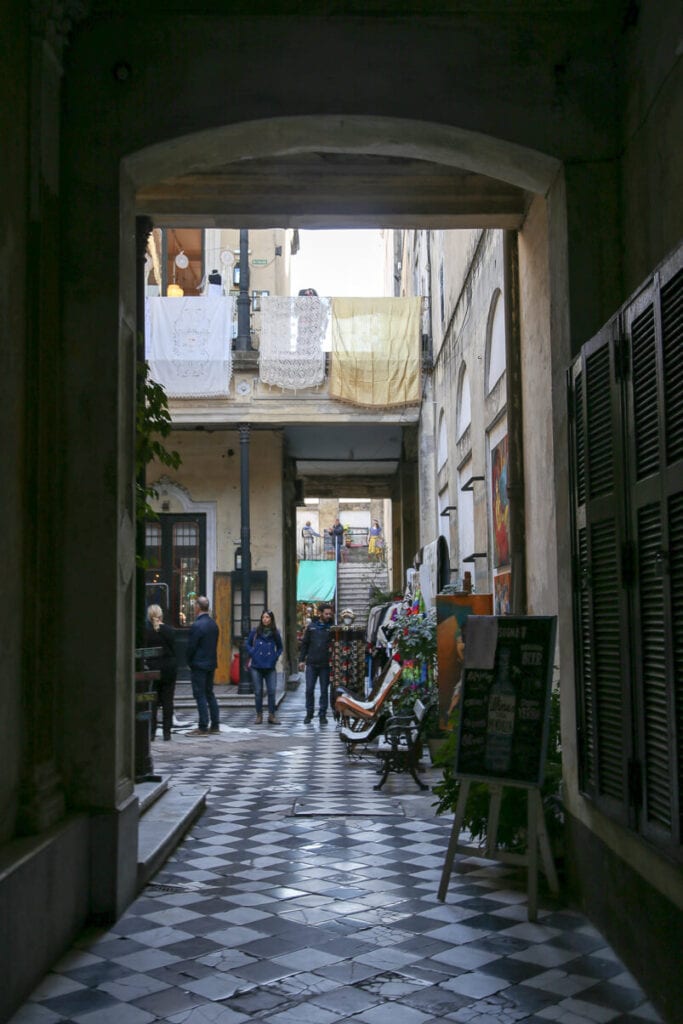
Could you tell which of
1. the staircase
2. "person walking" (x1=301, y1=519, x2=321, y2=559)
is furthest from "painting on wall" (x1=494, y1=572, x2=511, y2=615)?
"person walking" (x1=301, y1=519, x2=321, y2=559)

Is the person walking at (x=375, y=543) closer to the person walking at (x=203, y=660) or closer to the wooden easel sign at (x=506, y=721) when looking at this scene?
the person walking at (x=203, y=660)

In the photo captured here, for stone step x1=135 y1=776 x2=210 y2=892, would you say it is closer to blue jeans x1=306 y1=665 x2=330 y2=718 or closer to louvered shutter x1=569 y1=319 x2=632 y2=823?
louvered shutter x1=569 y1=319 x2=632 y2=823

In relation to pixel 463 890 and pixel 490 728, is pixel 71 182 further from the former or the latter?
pixel 463 890

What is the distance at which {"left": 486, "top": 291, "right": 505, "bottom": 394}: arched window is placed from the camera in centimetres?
1051

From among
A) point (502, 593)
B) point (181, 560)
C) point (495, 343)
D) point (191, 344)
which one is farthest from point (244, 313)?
point (502, 593)

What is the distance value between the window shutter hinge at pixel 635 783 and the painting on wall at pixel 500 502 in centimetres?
525

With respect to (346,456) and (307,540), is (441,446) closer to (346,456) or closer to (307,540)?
(346,456)

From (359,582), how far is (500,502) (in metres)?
28.1

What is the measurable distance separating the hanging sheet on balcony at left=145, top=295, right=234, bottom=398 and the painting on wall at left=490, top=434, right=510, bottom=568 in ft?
31.3

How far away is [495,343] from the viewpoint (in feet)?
35.7

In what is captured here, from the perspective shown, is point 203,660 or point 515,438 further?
point 203,660

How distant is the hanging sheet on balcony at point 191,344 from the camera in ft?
63.2

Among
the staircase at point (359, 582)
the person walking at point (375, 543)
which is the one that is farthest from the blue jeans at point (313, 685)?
the person walking at point (375, 543)

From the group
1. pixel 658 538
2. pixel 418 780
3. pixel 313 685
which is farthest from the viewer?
pixel 313 685
